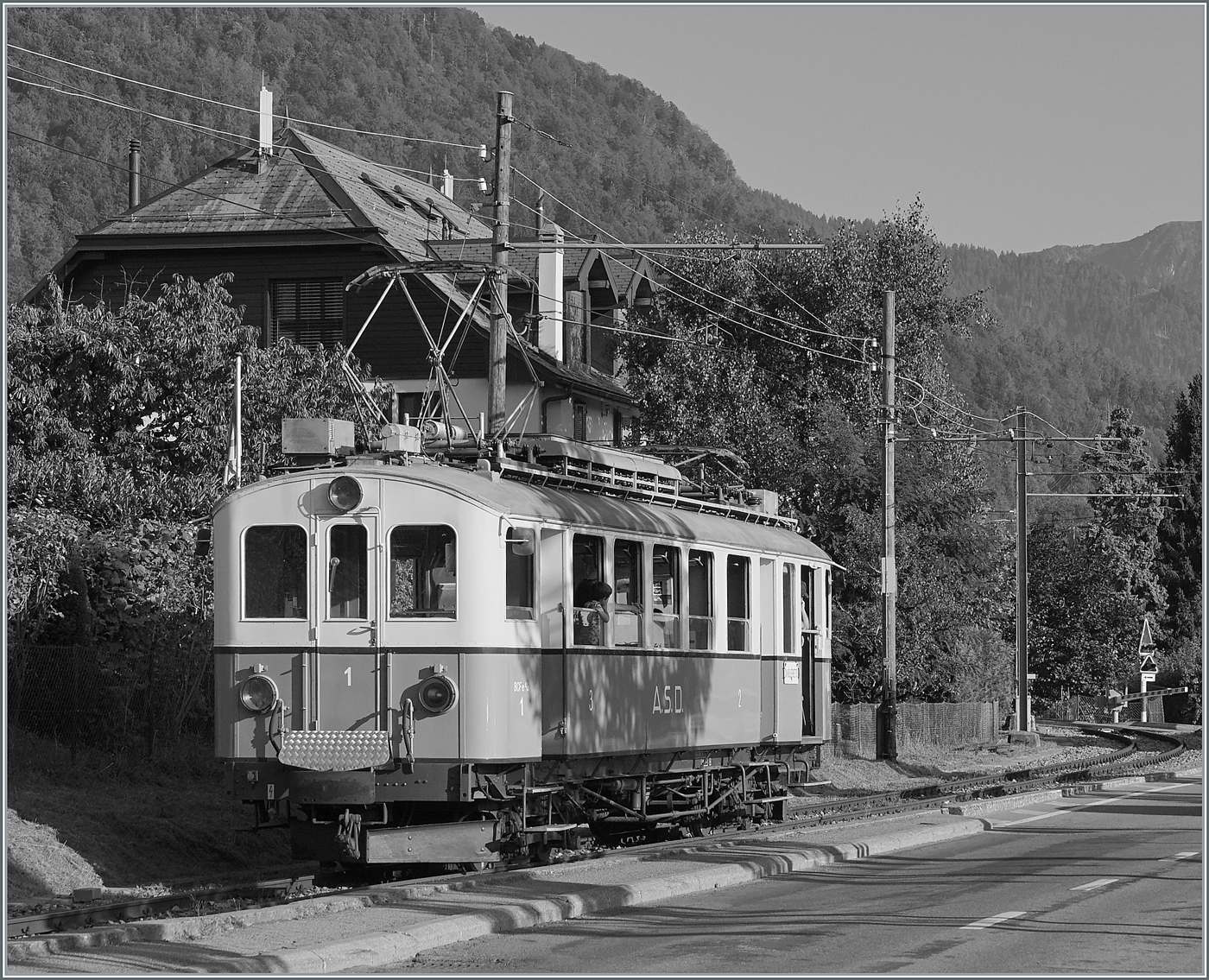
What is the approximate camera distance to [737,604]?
59.3 feet

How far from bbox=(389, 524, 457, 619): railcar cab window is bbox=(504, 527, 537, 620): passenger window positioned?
0.46 metres

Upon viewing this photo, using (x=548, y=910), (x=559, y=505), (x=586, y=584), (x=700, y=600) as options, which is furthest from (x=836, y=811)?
(x=548, y=910)

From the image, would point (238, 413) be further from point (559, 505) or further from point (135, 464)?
point (559, 505)

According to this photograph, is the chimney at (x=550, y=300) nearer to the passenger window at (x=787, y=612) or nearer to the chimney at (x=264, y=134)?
the chimney at (x=264, y=134)

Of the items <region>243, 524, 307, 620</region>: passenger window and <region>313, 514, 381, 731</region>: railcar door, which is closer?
<region>313, 514, 381, 731</region>: railcar door

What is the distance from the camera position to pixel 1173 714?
59844 mm

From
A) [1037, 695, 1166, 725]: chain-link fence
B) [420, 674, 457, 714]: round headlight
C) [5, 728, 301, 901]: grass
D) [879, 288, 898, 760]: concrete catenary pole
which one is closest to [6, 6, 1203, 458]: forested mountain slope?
[1037, 695, 1166, 725]: chain-link fence

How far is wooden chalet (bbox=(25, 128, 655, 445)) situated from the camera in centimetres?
3925

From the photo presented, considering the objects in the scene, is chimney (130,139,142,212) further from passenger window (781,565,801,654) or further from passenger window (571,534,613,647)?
passenger window (571,534,613,647)

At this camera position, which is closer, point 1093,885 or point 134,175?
point 1093,885

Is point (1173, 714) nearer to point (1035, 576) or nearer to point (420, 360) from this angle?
point (1035, 576)

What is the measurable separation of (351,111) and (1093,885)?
13685 centimetres

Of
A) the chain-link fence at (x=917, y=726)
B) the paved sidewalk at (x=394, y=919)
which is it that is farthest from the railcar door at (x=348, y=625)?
the chain-link fence at (x=917, y=726)

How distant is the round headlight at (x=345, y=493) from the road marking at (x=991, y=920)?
5574mm
